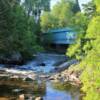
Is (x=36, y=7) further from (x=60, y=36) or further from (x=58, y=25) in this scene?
(x=60, y=36)

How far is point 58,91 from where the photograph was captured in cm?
2300

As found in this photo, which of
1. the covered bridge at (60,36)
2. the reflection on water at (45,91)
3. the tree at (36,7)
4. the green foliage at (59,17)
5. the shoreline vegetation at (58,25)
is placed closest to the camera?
the shoreline vegetation at (58,25)

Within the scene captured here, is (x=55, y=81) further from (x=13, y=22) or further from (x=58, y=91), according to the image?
(x=13, y=22)

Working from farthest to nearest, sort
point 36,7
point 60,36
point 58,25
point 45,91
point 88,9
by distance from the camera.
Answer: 1. point 36,7
2. point 58,25
3. point 60,36
4. point 88,9
5. point 45,91

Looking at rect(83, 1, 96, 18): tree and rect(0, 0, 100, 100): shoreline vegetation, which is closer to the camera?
rect(0, 0, 100, 100): shoreline vegetation

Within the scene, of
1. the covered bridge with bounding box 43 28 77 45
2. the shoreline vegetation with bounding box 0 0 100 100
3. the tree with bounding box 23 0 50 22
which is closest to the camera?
the shoreline vegetation with bounding box 0 0 100 100

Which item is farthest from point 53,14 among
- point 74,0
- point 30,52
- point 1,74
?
point 1,74

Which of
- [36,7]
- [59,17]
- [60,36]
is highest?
[36,7]

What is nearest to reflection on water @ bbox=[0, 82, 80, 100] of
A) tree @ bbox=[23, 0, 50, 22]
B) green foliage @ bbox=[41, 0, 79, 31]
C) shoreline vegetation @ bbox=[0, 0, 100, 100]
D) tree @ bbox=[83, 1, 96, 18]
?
Result: shoreline vegetation @ bbox=[0, 0, 100, 100]

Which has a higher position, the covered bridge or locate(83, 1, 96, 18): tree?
locate(83, 1, 96, 18): tree

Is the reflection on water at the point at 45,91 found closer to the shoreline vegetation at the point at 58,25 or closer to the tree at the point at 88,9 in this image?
the shoreline vegetation at the point at 58,25

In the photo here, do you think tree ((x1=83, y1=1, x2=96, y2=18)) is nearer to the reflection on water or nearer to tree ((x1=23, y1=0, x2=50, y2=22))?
the reflection on water

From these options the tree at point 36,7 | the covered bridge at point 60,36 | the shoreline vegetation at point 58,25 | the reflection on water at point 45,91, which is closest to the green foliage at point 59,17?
the shoreline vegetation at point 58,25

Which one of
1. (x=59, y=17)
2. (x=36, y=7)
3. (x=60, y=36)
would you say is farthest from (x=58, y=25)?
(x=60, y=36)
